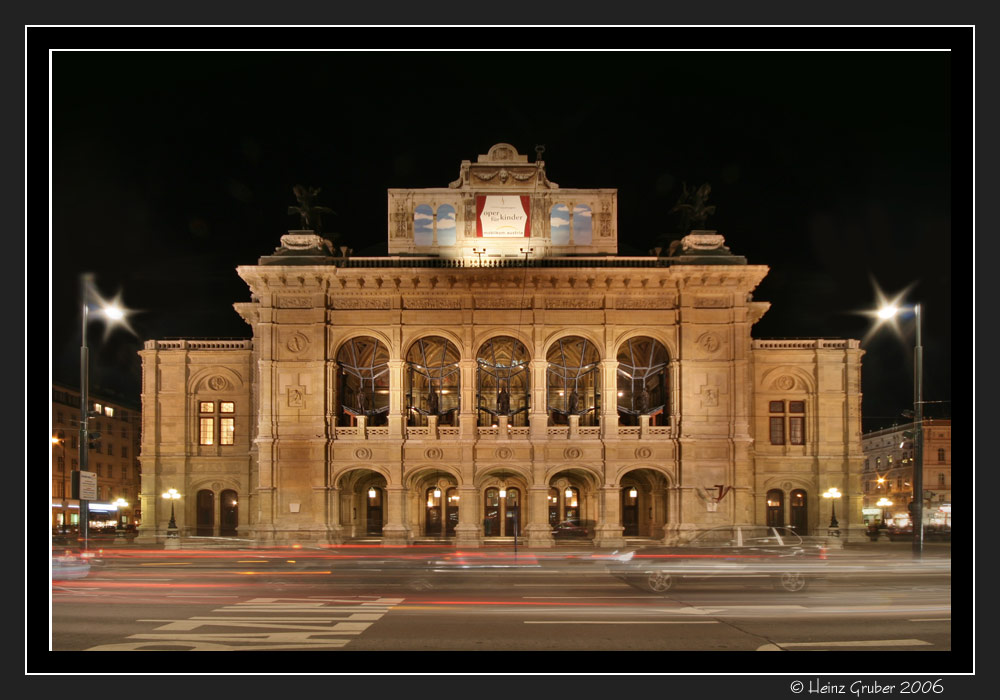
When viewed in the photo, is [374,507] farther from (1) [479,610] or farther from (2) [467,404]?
(1) [479,610]

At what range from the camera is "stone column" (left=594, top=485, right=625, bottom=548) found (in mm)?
46969

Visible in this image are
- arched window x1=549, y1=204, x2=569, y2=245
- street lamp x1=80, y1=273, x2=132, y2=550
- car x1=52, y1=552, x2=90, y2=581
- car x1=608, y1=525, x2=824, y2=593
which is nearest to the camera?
street lamp x1=80, y1=273, x2=132, y2=550

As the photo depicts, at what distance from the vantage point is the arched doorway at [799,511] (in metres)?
50.8

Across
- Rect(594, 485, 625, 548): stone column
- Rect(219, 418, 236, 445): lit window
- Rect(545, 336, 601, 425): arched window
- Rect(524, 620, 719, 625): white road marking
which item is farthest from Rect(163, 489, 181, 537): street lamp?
Rect(524, 620, 719, 625): white road marking

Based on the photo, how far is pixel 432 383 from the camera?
5184cm

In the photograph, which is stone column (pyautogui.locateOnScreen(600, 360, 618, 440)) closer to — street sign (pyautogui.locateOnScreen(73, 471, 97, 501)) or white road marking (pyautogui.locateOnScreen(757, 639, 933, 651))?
street sign (pyautogui.locateOnScreen(73, 471, 97, 501))

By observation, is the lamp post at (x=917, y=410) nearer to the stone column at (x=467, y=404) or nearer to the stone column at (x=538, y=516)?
the stone column at (x=538, y=516)

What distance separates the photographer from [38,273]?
32.1 ft

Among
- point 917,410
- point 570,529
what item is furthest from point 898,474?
point 917,410

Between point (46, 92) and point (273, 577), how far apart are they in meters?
19.2

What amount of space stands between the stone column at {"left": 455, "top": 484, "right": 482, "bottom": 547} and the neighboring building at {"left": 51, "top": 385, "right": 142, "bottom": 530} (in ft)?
75.2

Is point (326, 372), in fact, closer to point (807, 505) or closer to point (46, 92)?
point (807, 505)

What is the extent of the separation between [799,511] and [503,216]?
840 inches

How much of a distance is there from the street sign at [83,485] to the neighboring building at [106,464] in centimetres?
2969
